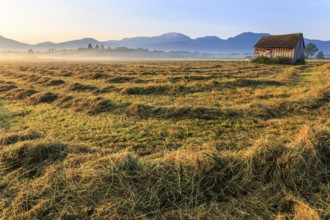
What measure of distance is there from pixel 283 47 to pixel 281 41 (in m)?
2.28

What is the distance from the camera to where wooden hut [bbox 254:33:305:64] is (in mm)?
40500

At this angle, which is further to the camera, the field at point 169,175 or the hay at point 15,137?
the hay at point 15,137

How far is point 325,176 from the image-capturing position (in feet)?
13.9

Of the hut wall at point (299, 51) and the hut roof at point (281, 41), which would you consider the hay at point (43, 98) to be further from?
the hut wall at point (299, 51)

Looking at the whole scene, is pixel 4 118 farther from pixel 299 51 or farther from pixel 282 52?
pixel 299 51

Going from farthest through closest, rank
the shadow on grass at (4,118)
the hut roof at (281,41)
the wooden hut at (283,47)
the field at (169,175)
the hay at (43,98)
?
1. the hut roof at (281,41)
2. the wooden hut at (283,47)
3. the hay at (43,98)
4. the shadow on grass at (4,118)
5. the field at (169,175)

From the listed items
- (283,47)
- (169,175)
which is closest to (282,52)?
(283,47)

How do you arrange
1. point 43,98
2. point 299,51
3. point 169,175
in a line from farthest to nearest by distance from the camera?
point 299,51
point 43,98
point 169,175

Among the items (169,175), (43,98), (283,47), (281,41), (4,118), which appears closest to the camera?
(169,175)

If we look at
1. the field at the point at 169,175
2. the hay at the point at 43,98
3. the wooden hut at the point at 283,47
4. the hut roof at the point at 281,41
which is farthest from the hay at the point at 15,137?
the hut roof at the point at 281,41

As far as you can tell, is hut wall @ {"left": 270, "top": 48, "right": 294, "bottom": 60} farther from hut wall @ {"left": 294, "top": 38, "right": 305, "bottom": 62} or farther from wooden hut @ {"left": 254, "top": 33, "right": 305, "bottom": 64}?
hut wall @ {"left": 294, "top": 38, "right": 305, "bottom": 62}

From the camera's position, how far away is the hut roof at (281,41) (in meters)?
40.9

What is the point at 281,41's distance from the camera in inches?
1699

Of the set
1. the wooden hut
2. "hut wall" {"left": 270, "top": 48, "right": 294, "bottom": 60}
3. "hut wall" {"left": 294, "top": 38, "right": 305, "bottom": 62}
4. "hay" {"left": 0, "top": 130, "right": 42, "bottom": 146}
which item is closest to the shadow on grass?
"hay" {"left": 0, "top": 130, "right": 42, "bottom": 146}
